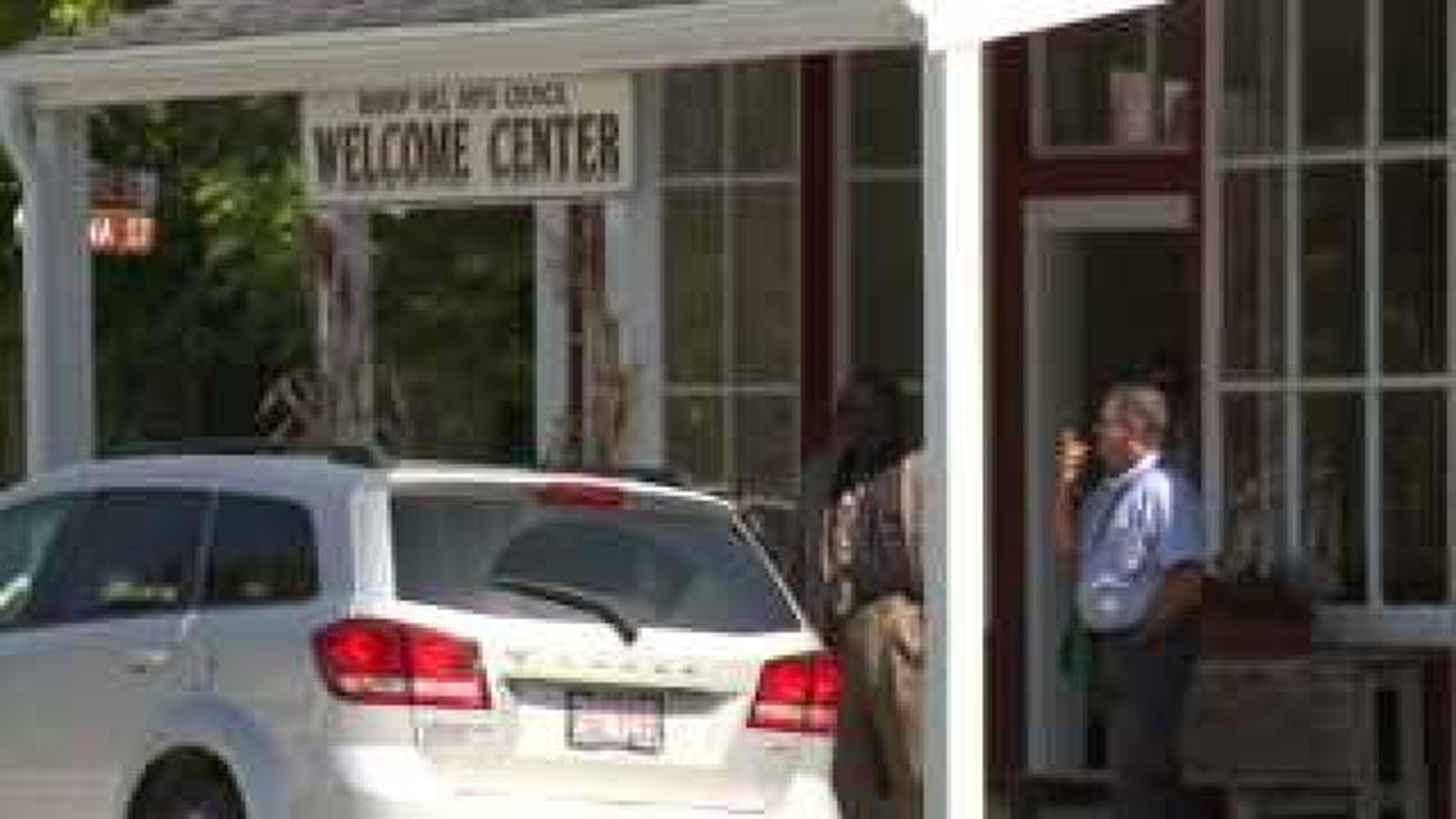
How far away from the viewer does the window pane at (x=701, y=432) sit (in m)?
16.1

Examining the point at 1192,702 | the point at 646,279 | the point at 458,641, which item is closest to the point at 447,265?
the point at 646,279

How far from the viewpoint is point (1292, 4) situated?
1413cm

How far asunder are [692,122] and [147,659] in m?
5.99

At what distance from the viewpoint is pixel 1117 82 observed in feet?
49.3

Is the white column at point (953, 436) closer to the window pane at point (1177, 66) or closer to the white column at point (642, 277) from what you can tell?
the white column at point (642, 277)

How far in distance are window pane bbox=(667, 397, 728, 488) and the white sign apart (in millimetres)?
2115

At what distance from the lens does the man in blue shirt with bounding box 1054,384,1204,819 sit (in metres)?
12.5

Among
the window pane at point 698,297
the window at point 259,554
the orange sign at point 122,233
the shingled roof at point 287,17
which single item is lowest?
the window at point 259,554

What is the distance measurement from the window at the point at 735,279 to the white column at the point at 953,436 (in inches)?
204

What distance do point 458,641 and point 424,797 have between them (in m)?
0.44

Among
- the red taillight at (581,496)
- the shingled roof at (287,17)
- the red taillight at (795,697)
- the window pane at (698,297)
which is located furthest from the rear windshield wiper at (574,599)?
the window pane at (698,297)

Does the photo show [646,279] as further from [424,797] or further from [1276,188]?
[424,797]

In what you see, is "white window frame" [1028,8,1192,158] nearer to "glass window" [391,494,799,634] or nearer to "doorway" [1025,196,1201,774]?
"doorway" [1025,196,1201,774]

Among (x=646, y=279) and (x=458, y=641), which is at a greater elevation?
(x=646, y=279)
